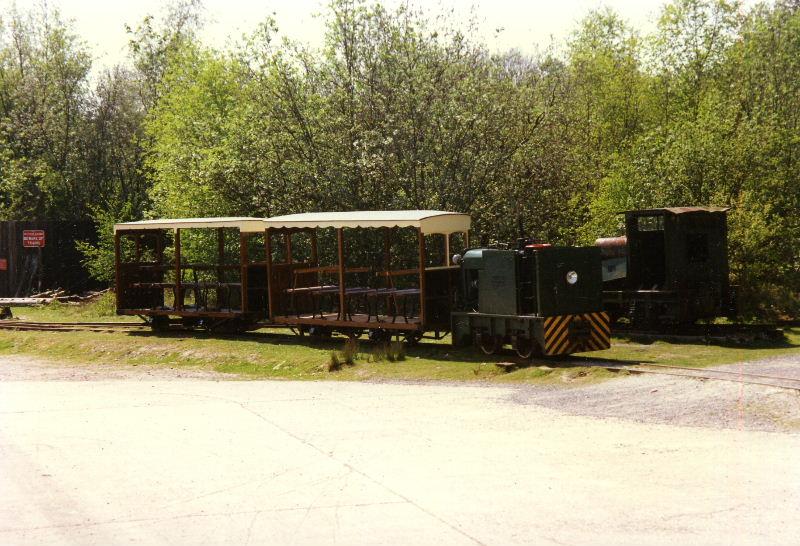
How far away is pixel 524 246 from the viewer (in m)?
18.0

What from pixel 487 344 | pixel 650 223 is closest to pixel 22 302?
pixel 487 344

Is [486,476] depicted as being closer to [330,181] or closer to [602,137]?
[330,181]

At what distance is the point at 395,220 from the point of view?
64.3ft

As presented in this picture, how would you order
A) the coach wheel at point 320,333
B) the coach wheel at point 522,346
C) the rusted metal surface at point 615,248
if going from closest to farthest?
the coach wheel at point 522,346 → the coach wheel at point 320,333 → the rusted metal surface at point 615,248

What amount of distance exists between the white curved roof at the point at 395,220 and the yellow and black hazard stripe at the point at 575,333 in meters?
3.51

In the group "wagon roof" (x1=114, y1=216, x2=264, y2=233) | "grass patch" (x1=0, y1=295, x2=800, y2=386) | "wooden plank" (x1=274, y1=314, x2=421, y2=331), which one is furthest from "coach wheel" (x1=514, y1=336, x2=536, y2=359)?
"wagon roof" (x1=114, y1=216, x2=264, y2=233)

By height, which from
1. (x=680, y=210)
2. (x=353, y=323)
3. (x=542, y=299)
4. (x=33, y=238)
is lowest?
(x=353, y=323)

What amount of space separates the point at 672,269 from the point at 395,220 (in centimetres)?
679

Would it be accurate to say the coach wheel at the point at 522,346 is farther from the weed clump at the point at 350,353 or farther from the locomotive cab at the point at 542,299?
the weed clump at the point at 350,353

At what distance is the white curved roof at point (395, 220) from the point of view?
63.7 feet

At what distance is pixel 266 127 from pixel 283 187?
2.07m

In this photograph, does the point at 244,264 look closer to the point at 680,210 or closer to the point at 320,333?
the point at 320,333

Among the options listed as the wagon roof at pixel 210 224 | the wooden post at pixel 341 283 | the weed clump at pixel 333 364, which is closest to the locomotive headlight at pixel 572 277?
the weed clump at pixel 333 364

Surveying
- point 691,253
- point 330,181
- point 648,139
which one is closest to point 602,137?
point 648,139
